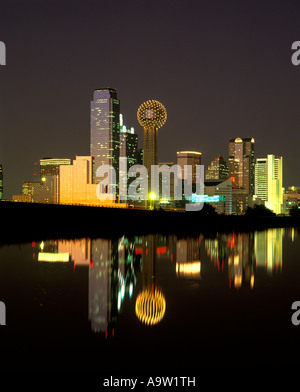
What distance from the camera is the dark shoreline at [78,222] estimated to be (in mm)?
60350

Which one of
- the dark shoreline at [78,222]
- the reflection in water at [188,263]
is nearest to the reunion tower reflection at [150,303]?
the reflection in water at [188,263]

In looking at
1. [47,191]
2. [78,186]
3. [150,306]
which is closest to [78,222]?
[150,306]

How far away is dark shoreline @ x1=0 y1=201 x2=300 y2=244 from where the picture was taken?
6035cm

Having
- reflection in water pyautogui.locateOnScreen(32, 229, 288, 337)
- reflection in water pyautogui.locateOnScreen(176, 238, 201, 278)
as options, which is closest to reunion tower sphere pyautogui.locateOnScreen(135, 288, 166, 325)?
reflection in water pyautogui.locateOnScreen(32, 229, 288, 337)

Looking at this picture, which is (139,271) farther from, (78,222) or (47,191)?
(47,191)

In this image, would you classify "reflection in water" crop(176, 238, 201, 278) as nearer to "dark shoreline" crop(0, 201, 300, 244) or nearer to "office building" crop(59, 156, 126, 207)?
"dark shoreline" crop(0, 201, 300, 244)

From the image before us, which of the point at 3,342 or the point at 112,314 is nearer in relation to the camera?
the point at 3,342

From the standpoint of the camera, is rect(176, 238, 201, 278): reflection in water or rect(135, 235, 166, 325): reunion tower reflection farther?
rect(176, 238, 201, 278): reflection in water

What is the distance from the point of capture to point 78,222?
76.9 m
